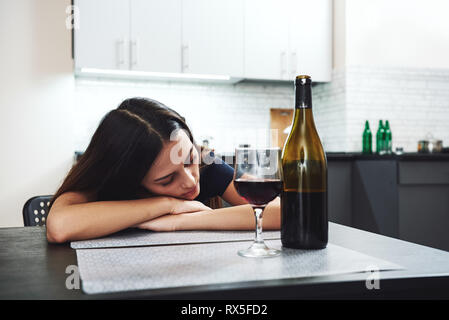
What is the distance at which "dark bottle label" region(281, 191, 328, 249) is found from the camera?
33.3 inches

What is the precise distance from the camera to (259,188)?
80cm

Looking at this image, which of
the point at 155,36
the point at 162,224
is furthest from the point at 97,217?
the point at 155,36

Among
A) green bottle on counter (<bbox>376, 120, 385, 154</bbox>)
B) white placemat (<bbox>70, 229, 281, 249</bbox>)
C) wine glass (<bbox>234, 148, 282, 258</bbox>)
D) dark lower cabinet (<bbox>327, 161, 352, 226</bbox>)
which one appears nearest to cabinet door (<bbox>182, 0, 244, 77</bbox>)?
dark lower cabinet (<bbox>327, 161, 352, 226</bbox>)

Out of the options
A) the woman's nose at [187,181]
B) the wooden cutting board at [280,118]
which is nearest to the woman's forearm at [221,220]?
the woman's nose at [187,181]

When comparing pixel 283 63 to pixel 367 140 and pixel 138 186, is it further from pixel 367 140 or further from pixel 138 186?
pixel 138 186

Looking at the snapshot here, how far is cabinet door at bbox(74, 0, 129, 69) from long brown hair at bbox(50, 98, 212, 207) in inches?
97.4

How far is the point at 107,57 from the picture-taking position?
360 centimetres

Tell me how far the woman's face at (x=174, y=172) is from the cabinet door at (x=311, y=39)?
9.81 ft

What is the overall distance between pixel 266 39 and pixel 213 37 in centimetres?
50

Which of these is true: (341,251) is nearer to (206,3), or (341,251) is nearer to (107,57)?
(107,57)

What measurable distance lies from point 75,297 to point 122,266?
15cm

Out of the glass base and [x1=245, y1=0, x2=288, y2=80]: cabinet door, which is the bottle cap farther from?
[x1=245, y1=0, x2=288, y2=80]: cabinet door

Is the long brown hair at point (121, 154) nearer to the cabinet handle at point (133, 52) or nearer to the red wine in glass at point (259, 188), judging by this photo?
the red wine in glass at point (259, 188)
